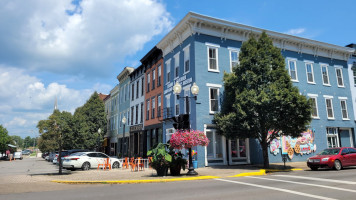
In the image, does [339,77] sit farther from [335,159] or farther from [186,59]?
[186,59]

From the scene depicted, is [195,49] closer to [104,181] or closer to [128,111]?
[104,181]

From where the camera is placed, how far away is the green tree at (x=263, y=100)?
1630 cm

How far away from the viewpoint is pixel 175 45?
23.7 meters

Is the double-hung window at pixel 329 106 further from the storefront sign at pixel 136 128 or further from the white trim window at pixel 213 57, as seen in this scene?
the storefront sign at pixel 136 128

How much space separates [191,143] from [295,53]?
681 inches

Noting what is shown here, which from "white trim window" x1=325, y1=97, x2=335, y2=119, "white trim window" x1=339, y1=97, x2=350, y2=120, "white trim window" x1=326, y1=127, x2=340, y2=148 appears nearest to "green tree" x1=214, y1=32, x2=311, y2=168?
"white trim window" x1=326, y1=127, x2=340, y2=148

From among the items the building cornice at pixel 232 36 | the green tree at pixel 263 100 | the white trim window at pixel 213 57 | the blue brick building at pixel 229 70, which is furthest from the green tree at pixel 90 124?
the green tree at pixel 263 100

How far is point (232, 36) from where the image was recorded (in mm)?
22078

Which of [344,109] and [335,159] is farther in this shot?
[344,109]

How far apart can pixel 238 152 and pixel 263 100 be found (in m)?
6.31

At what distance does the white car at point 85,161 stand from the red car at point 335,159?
14.5 m

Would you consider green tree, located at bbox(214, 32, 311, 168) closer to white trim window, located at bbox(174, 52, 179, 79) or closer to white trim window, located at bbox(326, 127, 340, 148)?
white trim window, located at bbox(174, 52, 179, 79)

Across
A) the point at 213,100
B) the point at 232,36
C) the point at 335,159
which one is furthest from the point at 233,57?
the point at 335,159

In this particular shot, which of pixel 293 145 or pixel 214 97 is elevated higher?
pixel 214 97
